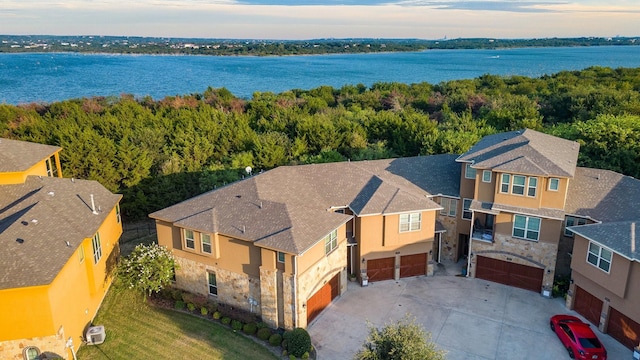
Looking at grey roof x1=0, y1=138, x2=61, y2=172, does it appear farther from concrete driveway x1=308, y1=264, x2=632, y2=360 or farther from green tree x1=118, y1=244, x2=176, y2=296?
concrete driveway x1=308, y1=264, x2=632, y2=360

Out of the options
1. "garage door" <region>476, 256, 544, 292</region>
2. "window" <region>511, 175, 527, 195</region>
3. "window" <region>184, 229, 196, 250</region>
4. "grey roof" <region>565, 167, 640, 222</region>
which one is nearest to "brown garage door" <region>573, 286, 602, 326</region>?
"garage door" <region>476, 256, 544, 292</region>

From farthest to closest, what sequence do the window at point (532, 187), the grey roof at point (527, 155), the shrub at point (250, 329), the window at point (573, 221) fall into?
the window at point (573, 221) → the window at point (532, 187) → the grey roof at point (527, 155) → the shrub at point (250, 329)

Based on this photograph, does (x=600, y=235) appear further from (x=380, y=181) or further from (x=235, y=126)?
(x=235, y=126)

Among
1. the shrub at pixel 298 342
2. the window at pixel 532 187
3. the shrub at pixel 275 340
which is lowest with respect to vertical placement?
the shrub at pixel 275 340

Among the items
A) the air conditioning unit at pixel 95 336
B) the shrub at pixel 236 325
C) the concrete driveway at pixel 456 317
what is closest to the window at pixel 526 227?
the concrete driveway at pixel 456 317

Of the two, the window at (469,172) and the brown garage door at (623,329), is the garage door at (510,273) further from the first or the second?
the window at (469,172)

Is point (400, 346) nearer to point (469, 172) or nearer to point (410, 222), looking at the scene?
point (410, 222)
